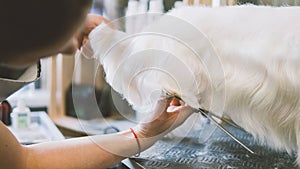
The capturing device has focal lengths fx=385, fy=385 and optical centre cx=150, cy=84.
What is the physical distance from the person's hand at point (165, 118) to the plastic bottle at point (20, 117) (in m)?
0.74

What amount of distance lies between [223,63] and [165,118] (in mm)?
232

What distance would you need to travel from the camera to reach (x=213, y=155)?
81cm

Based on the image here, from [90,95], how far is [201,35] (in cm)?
26

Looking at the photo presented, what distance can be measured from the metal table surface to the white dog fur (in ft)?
0.38

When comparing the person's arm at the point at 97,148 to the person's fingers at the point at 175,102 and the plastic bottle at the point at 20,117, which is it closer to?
the person's fingers at the point at 175,102

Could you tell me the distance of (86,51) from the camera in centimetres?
77

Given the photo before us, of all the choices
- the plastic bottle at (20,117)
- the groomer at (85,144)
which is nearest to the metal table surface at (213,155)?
the groomer at (85,144)

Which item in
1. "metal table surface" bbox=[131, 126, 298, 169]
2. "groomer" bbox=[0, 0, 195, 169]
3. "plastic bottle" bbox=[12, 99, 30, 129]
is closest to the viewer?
"groomer" bbox=[0, 0, 195, 169]

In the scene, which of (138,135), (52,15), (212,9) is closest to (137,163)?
(138,135)

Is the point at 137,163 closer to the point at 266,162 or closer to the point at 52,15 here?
the point at 266,162

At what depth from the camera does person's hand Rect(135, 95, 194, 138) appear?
781 millimetres

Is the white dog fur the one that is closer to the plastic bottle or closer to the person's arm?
the person's arm

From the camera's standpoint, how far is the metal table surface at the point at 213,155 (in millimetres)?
753

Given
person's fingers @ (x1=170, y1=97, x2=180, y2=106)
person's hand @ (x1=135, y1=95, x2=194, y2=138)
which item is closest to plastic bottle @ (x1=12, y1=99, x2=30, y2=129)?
person's hand @ (x1=135, y1=95, x2=194, y2=138)
